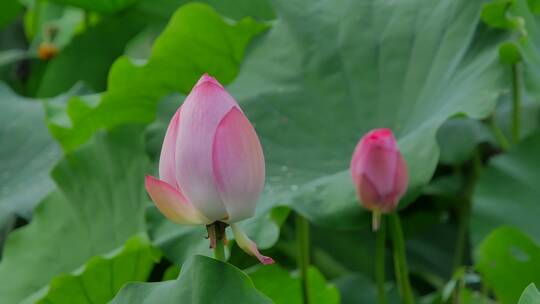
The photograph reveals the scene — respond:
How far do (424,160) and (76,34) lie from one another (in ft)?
2.86

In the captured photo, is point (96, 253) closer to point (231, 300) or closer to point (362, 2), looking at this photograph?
point (362, 2)

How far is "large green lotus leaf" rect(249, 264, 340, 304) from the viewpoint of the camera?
112 centimetres

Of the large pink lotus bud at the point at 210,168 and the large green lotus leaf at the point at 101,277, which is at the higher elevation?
the large pink lotus bud at the point at 210,168

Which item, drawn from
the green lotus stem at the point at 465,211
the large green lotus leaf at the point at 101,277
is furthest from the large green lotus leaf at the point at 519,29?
the green lotus stem at the point at 465,211

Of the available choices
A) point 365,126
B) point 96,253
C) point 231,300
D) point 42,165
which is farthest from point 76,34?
point 231,300

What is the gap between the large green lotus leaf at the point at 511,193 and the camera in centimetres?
127

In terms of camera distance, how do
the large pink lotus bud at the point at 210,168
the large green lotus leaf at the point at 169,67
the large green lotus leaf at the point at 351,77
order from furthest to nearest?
the large green lotus leaf at the point at 169,67 → the large green lotus leaf at the point at 351,77 → the large pink lotus bud at the point at 210,168

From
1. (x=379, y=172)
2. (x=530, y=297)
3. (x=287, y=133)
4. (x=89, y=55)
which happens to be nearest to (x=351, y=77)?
(x=287, y=133)

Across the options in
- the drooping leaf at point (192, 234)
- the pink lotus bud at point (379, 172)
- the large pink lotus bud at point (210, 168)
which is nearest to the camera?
the large pink lotus bud at point (210, 168)

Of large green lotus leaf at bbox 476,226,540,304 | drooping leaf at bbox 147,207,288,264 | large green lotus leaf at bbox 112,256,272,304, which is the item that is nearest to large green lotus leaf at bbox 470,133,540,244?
large green lotus leaf at bbox 476,226,540,304

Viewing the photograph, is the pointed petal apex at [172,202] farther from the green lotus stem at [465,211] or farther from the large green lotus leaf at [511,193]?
the green lotus stem at [465,211]

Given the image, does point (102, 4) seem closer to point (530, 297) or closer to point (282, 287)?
point (282, 287)

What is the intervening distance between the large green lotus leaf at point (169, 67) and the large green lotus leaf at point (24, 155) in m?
0.05

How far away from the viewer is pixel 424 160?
100cm
